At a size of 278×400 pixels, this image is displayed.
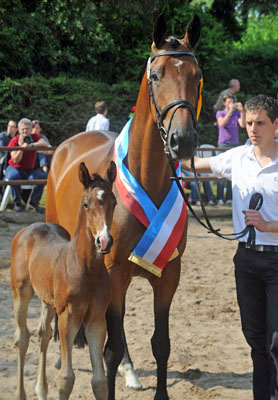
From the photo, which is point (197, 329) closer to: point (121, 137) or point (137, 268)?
point (137, 268)

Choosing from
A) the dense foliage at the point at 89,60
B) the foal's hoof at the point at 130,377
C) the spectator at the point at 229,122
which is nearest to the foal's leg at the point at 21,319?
the foal's hoof at the point at 130,377

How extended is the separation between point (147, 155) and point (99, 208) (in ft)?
2.89

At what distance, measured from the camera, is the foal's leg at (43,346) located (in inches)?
150

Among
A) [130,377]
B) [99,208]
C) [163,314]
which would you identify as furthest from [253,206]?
[130,377]

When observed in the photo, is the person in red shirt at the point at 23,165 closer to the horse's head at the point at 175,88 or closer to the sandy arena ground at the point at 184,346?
the sandy arena ground at the point at 184,346

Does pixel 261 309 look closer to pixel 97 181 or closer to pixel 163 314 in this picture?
pixel 163 314

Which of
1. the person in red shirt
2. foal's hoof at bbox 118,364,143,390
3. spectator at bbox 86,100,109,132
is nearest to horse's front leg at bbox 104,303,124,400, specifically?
foal's hoof at bbox 118,364,143,390

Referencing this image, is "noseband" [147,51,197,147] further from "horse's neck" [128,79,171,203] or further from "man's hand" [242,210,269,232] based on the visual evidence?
"man's hand" [242,210,269,232]

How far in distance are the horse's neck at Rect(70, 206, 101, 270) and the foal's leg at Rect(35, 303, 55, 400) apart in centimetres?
84

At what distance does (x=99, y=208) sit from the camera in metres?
2.95

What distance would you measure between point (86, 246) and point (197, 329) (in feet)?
8.37

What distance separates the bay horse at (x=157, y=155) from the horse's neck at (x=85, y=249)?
19.9 inches

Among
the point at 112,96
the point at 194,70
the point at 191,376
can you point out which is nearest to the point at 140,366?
the point at 191,376

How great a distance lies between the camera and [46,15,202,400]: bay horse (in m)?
3.22
